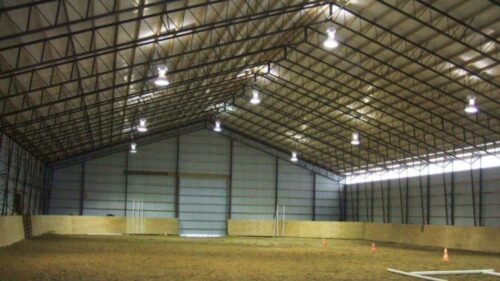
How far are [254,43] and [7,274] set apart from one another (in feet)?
57.3

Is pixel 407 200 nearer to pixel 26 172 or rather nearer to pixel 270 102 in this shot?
pixel 270 102

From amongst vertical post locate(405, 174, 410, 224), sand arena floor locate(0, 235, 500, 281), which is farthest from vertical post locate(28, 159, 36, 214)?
vertical post locate(405, 174, 410, 224)

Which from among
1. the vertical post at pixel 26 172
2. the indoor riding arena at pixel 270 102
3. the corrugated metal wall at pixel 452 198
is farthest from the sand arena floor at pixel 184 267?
the corrugated metal wall at pixel 452 198

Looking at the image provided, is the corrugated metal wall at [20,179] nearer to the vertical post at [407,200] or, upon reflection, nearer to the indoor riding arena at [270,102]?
the indoor riding arena at [270,102]

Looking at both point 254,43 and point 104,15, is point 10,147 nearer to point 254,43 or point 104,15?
point 254,43

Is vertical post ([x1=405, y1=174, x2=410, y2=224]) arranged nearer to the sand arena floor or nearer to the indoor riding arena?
the indoor riding arena

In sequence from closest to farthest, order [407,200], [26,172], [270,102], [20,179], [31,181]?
[20,179] → [26,172] → [270,102] → [31,181] → [407,200]

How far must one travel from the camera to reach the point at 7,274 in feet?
53.2

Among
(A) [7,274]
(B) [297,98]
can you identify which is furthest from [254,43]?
(A) [7,274]

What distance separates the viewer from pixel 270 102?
43.2 metres

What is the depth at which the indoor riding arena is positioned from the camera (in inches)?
766

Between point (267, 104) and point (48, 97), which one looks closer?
point (48, 97)

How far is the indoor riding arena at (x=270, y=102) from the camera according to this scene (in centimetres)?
1947

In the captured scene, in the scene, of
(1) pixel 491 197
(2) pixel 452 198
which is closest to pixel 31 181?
(2) pixel 452 198
